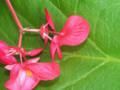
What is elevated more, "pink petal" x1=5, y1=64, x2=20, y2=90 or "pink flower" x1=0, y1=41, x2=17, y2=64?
"pink flower" x1=0, y1=41, x2=17, y2=64

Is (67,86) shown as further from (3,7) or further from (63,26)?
(3,7)

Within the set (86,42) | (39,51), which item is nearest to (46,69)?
(39,51)

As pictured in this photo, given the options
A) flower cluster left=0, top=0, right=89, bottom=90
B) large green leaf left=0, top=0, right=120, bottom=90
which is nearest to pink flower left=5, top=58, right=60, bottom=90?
flower cluster left=0, top=0, right=89, bottom=90

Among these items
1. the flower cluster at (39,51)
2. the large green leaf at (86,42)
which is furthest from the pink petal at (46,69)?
the large green leaf at (86,42)

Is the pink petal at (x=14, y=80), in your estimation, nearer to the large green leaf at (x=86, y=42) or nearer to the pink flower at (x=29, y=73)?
the pink flower at (x=29, y=73)

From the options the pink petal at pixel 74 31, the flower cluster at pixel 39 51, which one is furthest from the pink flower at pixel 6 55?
the pink petal at pixel 74 31

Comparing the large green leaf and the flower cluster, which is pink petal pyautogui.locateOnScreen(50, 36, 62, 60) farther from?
the large green leaf

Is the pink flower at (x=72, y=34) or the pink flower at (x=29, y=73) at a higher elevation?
the pink flower at (x=72, y=34)

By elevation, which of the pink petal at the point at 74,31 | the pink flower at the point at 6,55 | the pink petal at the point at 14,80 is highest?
the pink petal at the point at 74,31

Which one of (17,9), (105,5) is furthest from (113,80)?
(17,9)

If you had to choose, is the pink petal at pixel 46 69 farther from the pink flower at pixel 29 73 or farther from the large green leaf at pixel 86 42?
the large green leaf at pixel 86 42
